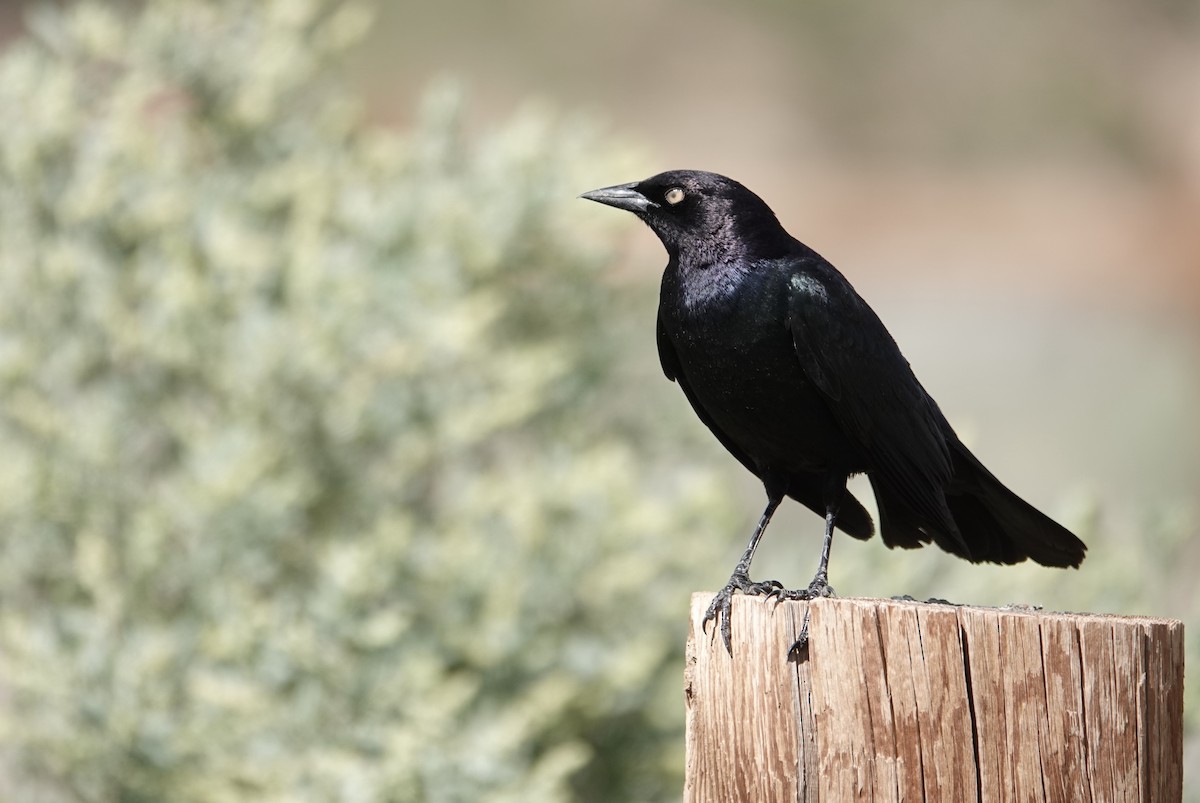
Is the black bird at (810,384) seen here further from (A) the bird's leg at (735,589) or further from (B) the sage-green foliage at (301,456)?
(B) the sage-green foliage at (301,456)

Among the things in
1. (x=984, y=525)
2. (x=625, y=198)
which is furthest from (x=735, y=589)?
(x=625, y=198)

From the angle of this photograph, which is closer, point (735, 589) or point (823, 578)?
point (735, 589)

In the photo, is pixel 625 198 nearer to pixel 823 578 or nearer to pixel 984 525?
pixel 823 578

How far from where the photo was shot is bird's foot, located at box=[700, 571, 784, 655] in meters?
2.57

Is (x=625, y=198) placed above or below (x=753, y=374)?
above

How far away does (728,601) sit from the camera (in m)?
2.75

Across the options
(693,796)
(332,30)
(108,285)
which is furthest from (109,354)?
(693,796)

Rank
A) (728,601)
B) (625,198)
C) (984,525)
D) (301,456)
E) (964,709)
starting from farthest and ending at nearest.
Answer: (301,456)
(625,198)
(984,525)
(728,601)
(964,709)

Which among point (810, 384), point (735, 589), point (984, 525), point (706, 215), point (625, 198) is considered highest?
point (625, 198)

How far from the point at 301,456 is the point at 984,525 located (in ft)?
9.93

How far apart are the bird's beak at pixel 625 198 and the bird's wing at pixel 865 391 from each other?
530 mm

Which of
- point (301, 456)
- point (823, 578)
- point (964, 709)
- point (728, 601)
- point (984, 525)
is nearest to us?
point (964, 709)

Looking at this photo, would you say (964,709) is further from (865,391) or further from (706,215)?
(706,215)

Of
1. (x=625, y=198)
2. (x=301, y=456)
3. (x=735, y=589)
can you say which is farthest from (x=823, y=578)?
(x=301, y=456)
